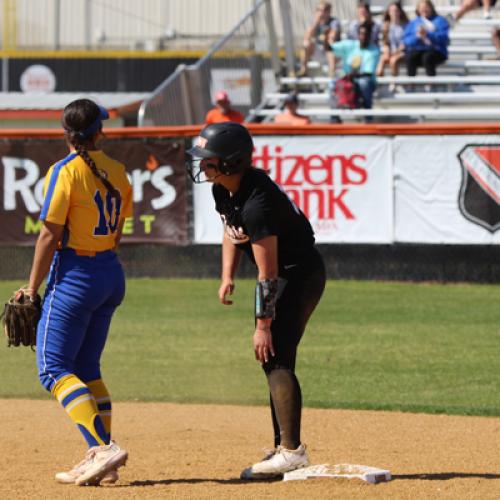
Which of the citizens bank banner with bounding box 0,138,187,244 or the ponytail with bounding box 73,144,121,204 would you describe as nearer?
the ponytail with bounding box 73,144,121,204

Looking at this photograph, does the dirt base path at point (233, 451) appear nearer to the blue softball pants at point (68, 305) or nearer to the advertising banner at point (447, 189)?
the blue softball pants at point (68, 305)

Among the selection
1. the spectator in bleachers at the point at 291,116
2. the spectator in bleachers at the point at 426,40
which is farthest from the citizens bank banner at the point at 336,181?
the spectator in bleachers at the point at 426,40

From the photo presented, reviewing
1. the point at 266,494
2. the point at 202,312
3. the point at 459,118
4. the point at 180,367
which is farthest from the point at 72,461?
the point at 459,118

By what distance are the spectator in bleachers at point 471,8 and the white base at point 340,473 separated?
16.5 m

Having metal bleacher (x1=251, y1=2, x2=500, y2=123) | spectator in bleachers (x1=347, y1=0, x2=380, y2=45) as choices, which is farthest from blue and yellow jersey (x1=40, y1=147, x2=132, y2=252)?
spectator in bleachers (x1=347, y1=0, x2=380, y2=45)

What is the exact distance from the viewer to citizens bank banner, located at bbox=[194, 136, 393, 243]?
1623 centimetres

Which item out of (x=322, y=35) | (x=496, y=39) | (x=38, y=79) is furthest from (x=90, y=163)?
(x=38, y=79)

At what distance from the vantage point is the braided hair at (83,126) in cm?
635

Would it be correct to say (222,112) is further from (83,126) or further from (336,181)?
(83,126)

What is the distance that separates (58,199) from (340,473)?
6.80ft

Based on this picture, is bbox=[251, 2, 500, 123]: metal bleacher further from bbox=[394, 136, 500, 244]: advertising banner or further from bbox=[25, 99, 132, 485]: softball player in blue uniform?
bbox=[25, 99, 132, 485]: softball player in blue uniform

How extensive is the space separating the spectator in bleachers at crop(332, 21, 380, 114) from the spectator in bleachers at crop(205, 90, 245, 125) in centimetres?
202

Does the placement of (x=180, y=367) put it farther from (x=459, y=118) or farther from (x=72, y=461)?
(x=459, y=118)

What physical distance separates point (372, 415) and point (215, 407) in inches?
49.3
